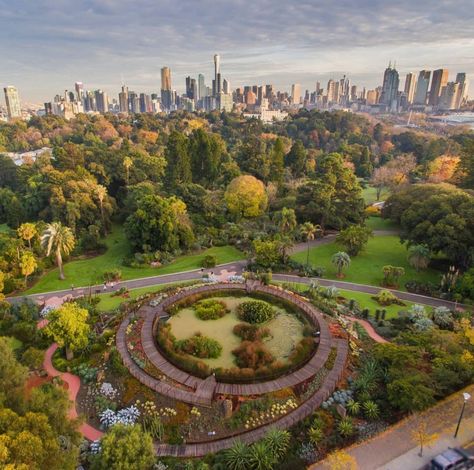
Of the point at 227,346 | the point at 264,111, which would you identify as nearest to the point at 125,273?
the point at 227,346

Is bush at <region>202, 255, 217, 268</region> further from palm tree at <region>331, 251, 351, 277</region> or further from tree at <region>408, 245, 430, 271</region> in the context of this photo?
tree at <region>408, 245, 430, 271</region>

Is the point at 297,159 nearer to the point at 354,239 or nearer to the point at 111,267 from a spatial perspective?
the point at 354,239

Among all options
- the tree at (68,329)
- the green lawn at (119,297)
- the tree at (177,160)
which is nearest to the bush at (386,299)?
the green lawn at (119,297)

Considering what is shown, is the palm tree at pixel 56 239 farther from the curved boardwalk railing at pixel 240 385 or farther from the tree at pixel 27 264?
the curved boardwalk railing at pixel 240 385

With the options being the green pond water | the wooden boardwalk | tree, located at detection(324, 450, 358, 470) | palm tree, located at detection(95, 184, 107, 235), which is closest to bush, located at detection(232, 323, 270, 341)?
the green pond water

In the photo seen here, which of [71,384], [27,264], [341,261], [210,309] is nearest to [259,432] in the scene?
[210,309]

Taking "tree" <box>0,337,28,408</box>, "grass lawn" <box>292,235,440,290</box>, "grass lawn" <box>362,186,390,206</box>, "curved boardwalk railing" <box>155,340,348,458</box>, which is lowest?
"grass lawn" <box>362,186,390,206</box>
